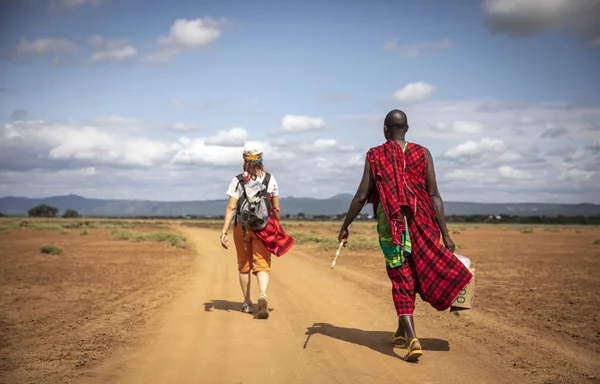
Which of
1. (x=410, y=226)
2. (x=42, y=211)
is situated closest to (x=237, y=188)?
(x=410, y=226)

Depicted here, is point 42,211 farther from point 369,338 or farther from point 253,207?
point 369,338

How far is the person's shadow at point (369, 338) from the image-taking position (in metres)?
6.15

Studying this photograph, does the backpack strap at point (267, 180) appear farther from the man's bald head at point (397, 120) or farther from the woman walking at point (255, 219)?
the man's bald head at point (397, 120)

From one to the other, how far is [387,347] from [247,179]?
307 cm

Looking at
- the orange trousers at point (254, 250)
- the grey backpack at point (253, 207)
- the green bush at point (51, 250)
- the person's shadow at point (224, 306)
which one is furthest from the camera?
the green bush at point (51, 250)

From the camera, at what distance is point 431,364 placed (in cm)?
551

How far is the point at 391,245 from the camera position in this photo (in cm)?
578

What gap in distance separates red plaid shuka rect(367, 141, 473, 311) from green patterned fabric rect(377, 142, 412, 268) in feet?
0.24

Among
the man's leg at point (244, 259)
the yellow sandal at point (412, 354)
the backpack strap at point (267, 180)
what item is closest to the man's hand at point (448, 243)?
the yellow sandal at point (412, 354)


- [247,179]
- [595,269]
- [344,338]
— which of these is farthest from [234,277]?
[595,269]

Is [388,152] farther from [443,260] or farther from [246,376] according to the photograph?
[246,376]

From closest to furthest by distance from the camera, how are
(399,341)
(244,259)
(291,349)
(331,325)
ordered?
(291,349), (399,341), (331,325), (244,259)

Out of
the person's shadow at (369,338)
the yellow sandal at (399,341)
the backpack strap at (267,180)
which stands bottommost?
the person's shadow at (369,338)

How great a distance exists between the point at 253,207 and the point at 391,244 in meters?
2.50
